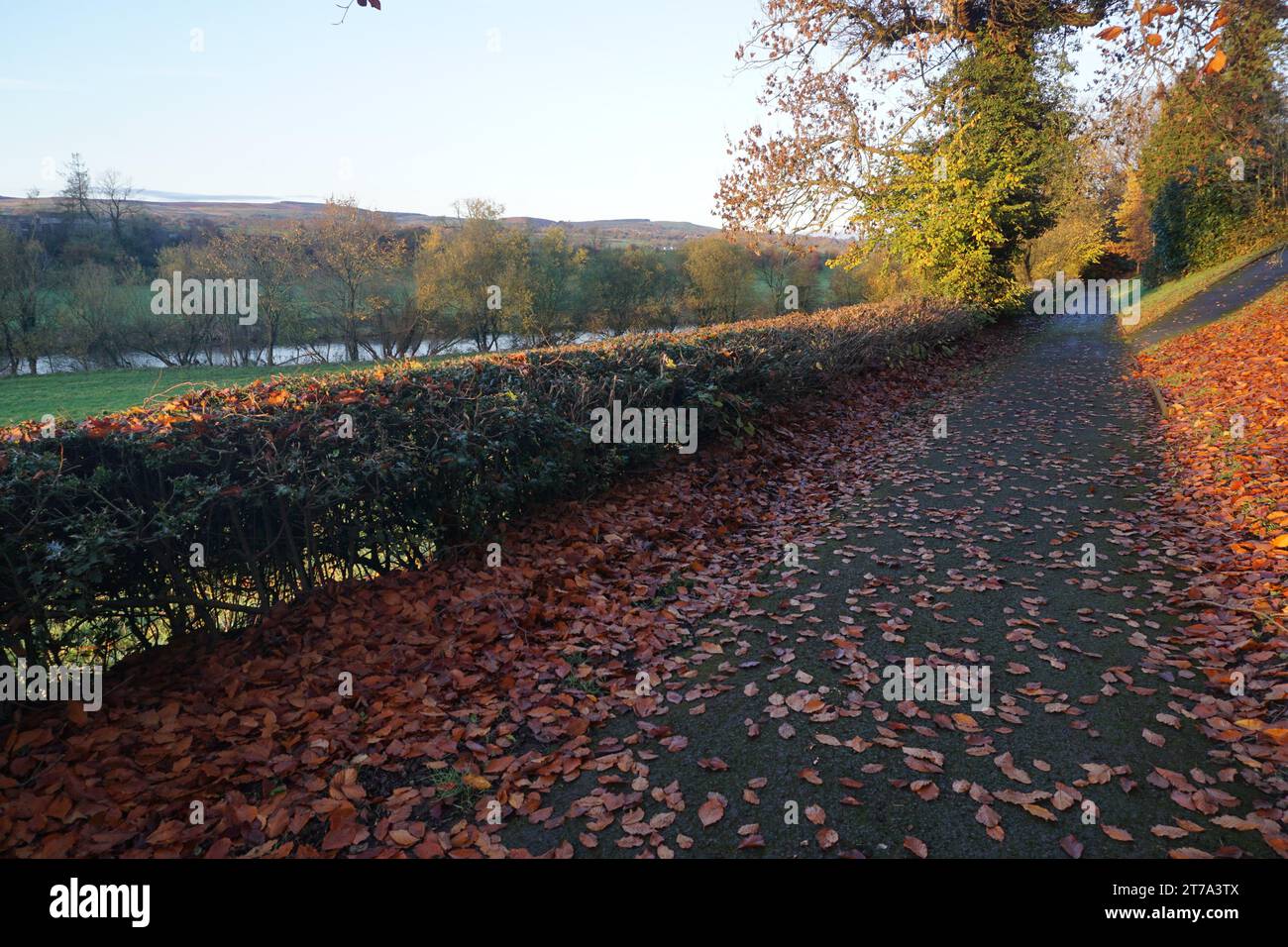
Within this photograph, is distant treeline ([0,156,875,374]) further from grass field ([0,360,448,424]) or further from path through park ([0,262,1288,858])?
path through park ([0,262,1288,858])

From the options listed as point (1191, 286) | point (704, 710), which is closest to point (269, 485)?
point (704, 710)

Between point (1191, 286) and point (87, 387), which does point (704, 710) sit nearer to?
point (1191, 286)

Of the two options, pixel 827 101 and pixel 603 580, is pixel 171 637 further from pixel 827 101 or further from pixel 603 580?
pixel 827 101

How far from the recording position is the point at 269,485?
4.62m

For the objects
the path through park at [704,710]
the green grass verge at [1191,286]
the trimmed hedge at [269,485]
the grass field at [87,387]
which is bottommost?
the path through park at [704,710]

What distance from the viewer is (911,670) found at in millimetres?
4301

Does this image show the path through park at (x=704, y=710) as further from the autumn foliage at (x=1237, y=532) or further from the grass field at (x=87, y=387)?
the grass field at (x=87, y=387)

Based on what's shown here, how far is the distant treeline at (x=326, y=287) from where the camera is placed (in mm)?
33312

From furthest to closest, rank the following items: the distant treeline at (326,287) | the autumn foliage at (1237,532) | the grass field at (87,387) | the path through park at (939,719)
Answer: the distant treeline at (326,287) < the grass field at (87,387) < the autumn foliage at (1237,532) < the path through park at (939,719)

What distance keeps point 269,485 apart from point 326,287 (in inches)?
1530

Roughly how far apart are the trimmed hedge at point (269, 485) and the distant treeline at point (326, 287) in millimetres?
27545

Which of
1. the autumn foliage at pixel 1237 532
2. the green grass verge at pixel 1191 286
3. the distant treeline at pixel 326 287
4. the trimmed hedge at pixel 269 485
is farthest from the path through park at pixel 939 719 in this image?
the distant treeline at pixel 326 287

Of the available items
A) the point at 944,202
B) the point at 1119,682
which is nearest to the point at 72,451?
the point at 1119,682
